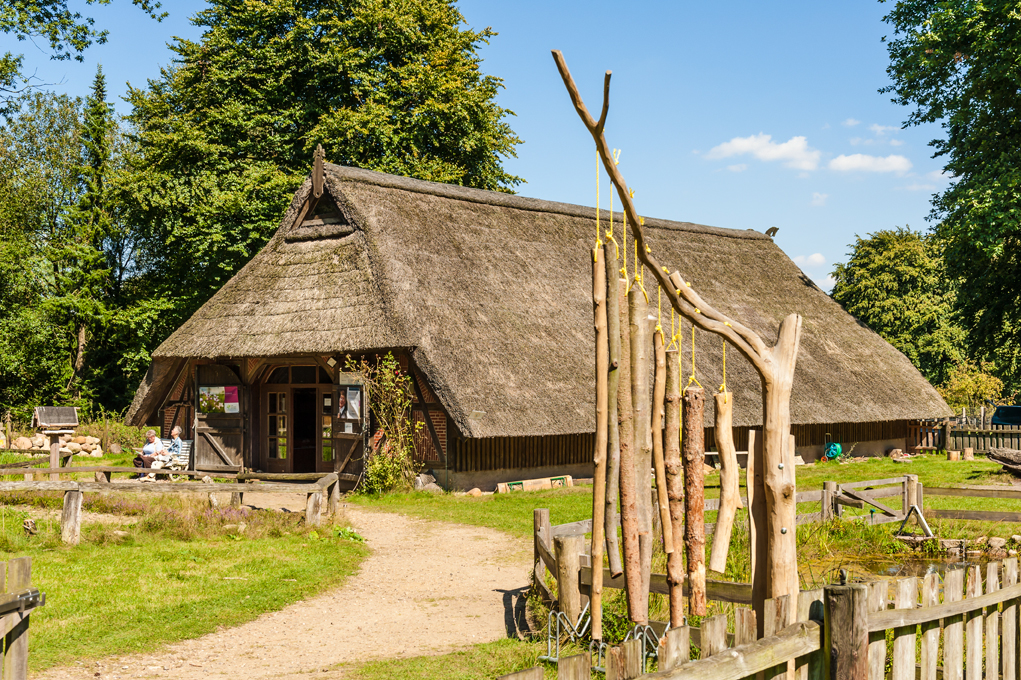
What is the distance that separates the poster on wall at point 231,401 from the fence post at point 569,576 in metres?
14.5

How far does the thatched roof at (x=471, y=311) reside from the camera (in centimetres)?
1727

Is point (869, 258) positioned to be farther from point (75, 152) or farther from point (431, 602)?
point (431, 602)

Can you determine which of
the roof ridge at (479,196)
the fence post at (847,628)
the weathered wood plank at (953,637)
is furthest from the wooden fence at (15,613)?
the roof ridge at (479,196)

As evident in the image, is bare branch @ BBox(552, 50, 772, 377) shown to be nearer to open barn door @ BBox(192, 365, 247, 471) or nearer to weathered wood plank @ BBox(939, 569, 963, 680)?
weathered wood plank @ BBox(939, 569, 963, 680)

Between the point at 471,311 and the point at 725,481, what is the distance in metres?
13.7

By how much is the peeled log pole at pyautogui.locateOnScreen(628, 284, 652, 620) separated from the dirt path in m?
3.17

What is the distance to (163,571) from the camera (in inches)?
399

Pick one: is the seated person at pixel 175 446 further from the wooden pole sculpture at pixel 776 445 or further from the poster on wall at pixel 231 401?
the wooden pole sculpture at pixel 776 445

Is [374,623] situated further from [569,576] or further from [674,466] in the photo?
[674,466]

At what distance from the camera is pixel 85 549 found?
Answer: 36.7 ft

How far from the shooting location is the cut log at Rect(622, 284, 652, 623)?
464 centimetres

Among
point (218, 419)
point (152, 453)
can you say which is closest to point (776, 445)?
point (152, 453)

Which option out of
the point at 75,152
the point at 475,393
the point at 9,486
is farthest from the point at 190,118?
the point at 9,486

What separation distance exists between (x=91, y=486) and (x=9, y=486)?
1.05 metres
